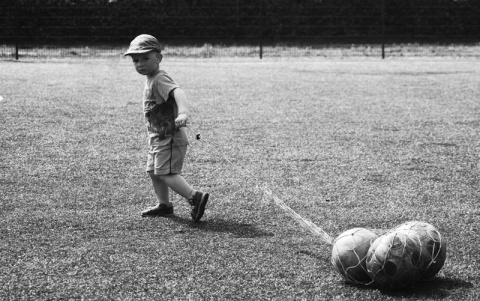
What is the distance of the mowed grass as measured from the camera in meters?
3.98

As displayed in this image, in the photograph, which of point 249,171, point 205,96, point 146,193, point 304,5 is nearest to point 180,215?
point 146,193

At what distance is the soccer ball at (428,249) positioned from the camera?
382cm

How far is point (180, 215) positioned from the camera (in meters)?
5.31

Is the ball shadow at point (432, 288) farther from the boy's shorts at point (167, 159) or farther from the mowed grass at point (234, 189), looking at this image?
the boy's shorts at point (167, 159)

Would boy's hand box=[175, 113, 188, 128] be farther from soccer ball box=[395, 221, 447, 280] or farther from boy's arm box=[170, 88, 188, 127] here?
soccer ball box=[395, 221, 447, 280]

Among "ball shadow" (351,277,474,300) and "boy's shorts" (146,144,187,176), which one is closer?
"ball shadow" (351,277,474,300)

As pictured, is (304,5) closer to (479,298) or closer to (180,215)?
(180,215)

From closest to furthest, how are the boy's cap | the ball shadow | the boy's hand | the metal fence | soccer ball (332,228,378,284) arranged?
Answer: the ball shadow → soccer ball (332,228,378,284) → the boy's hand → the boy's cap → the metal fence

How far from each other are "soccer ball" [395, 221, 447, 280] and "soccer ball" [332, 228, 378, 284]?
18cm

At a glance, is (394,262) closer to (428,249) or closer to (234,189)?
(428,249)

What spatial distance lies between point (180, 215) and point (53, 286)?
5.11 feet

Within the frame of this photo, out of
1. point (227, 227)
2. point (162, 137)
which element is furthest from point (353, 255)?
point (162, 137)

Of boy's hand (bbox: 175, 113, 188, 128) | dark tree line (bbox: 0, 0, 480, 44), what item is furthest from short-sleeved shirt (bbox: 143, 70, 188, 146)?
dark tree line (bbox: 0, 0, 480, 44)

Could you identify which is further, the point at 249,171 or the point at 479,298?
the point at 249,171
